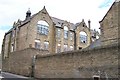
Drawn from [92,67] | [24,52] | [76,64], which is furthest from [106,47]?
[24,52]

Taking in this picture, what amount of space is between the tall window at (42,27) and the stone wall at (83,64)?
16838 millimetres

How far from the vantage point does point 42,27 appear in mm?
44156

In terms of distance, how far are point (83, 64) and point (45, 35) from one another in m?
25.4

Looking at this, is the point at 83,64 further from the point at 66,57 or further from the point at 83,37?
the point at 83,37

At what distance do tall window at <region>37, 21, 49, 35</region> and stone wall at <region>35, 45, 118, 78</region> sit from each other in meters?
16.8

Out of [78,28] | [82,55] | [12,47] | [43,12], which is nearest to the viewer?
[82,55]

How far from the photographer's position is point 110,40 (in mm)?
26297

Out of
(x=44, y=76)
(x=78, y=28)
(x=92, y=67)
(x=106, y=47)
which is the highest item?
(x=78, y=28)

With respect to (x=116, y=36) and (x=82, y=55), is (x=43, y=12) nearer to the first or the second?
(x=116, y=36)

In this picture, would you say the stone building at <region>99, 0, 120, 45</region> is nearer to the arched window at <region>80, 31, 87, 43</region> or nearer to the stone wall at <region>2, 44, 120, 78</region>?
the stone wall at <region>2, 44, 120, 78</region>

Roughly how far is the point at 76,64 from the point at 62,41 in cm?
Result: 2671

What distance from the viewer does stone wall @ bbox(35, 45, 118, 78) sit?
17312mm

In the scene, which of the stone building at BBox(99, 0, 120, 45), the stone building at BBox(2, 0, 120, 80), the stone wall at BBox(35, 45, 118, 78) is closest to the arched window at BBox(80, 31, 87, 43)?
the stone building at BBox(2, 0, 120, 80)

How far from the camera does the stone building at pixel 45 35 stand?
42688 mm
